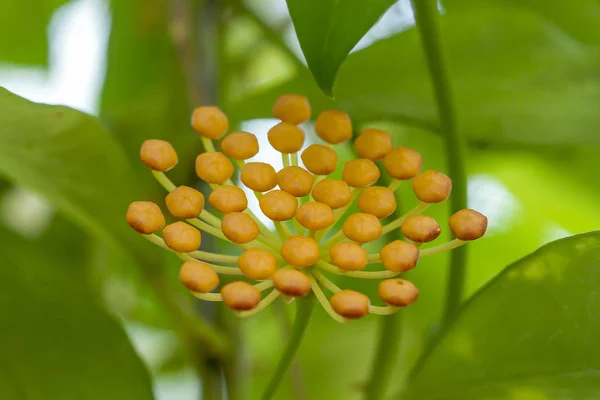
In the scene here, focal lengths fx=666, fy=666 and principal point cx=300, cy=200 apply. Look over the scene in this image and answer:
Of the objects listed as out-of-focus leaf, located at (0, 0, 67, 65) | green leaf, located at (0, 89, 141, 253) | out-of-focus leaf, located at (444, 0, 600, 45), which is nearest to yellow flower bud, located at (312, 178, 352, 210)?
green leaf, located at (0, 89, 141, 253)

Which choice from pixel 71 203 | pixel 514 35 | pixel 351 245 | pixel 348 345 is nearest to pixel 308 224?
pixel 351 245

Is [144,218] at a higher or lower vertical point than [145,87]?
higher

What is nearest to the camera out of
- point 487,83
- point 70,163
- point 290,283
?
point 290,283

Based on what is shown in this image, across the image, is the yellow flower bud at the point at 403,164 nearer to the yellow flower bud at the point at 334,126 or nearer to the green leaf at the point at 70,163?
the yellow flower bud at the point at 334,126

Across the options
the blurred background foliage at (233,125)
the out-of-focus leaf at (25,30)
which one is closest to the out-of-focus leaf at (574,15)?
the blurred background foliage at (233,125)

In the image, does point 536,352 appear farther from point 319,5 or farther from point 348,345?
point 348,345

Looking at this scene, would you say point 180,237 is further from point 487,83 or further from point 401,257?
point 487,83

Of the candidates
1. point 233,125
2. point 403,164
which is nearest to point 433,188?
point 403,164
